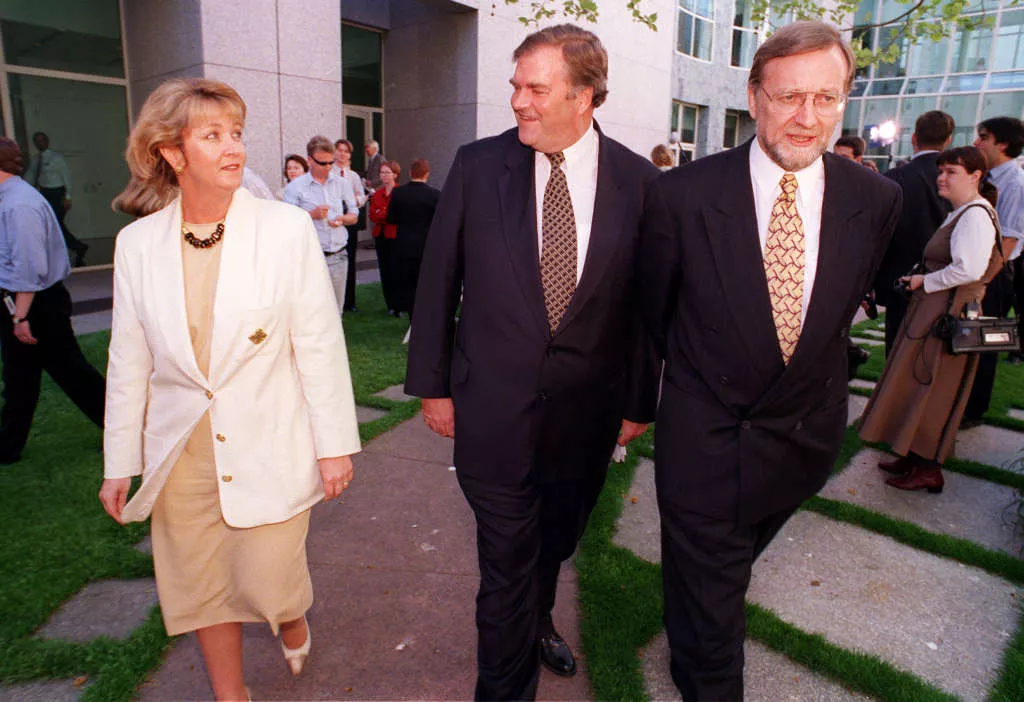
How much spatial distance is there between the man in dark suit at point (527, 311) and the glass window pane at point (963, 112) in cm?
3458

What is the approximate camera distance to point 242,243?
224cm

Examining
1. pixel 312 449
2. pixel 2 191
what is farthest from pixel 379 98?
pixel 312 449

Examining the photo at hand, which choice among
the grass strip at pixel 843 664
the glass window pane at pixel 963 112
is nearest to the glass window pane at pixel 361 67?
the grass strip at pixel 843 664

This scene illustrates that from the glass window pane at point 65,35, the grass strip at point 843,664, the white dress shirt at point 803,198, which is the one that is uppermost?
the glass window pane at point 65,35

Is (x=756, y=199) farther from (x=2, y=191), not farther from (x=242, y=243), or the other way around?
(x=2, y=191)

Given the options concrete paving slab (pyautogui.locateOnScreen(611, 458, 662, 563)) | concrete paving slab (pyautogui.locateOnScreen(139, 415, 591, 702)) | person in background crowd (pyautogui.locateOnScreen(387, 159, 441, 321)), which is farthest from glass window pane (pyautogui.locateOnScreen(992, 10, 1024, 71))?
concrete paving slab (pyautogui.locateOnScreen(139, 415, 591, 702))

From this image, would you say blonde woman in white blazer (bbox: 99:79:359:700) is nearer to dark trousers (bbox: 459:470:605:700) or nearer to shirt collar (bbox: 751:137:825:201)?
dark trousers (bbox: 459:470:605:700)

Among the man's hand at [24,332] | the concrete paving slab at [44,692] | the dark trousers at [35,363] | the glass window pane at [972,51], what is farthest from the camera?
the glass window pane at [972,51]

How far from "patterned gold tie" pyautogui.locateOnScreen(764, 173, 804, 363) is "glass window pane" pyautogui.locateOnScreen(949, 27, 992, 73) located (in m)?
36.0

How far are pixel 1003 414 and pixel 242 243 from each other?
6415 millimetres

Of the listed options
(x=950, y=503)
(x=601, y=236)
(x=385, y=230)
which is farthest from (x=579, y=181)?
(x=385, y=230)

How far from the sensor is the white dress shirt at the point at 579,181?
2.44 meters

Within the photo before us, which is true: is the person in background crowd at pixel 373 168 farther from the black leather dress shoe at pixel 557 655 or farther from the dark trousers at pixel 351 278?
the black leather dress shoe at pixel 557 655

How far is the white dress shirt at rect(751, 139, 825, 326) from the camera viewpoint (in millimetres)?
2189
